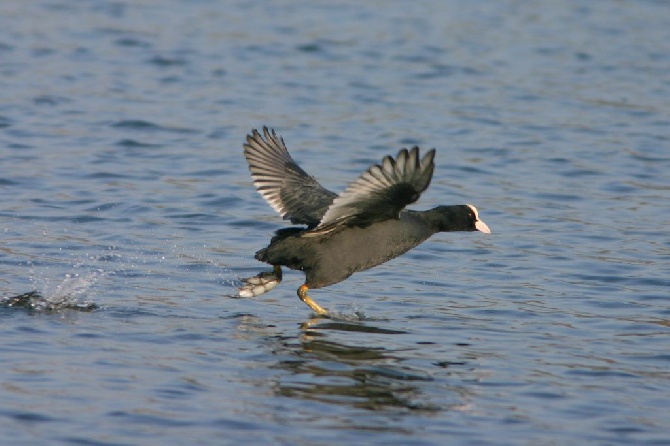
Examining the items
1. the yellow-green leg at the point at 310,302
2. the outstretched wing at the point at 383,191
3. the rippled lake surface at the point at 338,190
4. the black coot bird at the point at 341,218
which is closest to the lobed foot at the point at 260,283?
the black coot bird at the point at 341,218

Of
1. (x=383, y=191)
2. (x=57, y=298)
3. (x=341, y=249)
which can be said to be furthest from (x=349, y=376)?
(x=57, y=298)

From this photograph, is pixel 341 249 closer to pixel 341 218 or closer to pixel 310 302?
pixel 341 218

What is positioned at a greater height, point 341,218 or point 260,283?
point 341,218

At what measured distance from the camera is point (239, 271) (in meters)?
8.19

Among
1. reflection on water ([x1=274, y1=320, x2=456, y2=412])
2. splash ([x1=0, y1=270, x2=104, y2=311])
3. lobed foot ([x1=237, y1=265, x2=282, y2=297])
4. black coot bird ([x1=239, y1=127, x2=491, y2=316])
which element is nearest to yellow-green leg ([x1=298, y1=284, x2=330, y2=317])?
black coot bird ([x1=239, y1=127, x2=491, y2=316])

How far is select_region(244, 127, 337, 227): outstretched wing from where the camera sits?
7506 mm

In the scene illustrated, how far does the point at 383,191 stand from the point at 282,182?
53.0 inches

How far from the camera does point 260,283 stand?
24.2 feet

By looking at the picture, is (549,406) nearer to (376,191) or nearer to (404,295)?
(376,191)

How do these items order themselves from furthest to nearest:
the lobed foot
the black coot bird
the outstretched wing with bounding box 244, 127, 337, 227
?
the outstretched wing with bounding box 244, 127, 337, 227, the lobed foot, the black coot bird

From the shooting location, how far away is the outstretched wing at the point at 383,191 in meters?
6.17

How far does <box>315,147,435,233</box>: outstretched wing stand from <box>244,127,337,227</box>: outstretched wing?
508 mm

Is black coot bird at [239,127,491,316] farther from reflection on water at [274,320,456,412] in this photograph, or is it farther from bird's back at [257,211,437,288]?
reflection on water at [274,320,456,412]

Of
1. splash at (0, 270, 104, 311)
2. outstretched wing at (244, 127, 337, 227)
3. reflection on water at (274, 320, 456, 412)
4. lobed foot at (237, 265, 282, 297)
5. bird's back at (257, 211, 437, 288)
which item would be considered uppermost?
outstretched wing at (244, 127, 337, 227)
